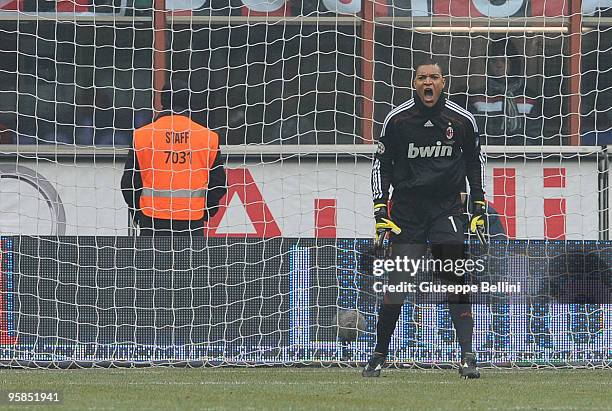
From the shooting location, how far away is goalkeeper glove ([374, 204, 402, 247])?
8602mm

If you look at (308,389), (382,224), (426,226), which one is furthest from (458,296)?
(308,389)

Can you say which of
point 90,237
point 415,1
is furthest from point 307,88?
point 90,237

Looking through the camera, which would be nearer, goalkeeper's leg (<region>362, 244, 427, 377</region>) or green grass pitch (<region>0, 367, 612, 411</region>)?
green grass pitch (<region>0, 367, 612, 411</region>)

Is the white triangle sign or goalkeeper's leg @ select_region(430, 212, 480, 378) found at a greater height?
the white triangle sign

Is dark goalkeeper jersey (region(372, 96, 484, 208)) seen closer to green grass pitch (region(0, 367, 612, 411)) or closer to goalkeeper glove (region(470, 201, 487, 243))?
goalkeeper glove (region(470, 201, 487, 243))

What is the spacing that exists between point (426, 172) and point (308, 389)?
166 centimetres

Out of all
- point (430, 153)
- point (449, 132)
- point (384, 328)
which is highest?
point (449, 132)

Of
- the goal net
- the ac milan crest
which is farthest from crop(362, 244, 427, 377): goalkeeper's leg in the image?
the goal net

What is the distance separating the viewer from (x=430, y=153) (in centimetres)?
857

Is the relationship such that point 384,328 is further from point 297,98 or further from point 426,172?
point 297,98

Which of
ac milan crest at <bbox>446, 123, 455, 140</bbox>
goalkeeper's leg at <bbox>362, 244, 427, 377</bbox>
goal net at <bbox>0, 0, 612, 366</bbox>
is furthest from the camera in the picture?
goal net at <bbox>0, 0, 612, 366</bbox>

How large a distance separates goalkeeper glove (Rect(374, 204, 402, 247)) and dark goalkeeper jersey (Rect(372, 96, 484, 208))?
0.17 feet

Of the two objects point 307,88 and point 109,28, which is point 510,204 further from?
point 109,28

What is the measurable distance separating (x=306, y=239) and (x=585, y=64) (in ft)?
11.6
